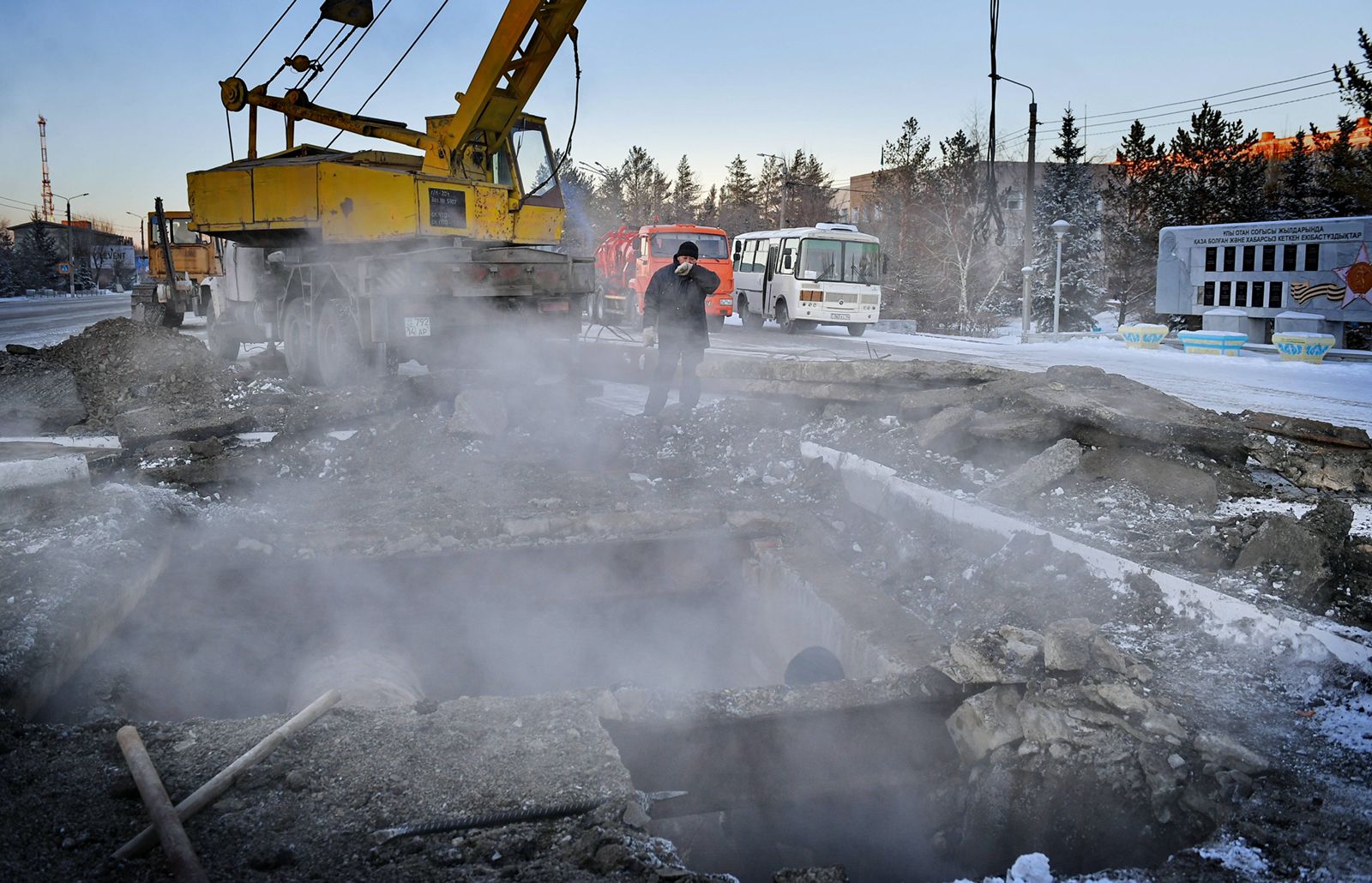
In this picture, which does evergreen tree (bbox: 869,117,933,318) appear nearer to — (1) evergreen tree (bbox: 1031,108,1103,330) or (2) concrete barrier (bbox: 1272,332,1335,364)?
(1) evergreen tree (bbox: 1031,108,1103,330)

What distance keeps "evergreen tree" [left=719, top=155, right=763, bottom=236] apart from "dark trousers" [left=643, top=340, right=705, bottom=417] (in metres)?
47.6

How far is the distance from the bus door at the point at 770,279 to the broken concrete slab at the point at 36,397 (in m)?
14.9

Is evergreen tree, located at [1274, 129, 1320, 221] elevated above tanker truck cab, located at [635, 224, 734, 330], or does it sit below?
above

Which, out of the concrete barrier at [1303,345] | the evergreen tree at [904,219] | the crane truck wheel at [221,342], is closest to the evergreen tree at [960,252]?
the evergreen tree at [904,219]

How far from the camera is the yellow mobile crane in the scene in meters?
9.20

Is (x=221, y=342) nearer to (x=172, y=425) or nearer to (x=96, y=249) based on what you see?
(x=172, y=425)

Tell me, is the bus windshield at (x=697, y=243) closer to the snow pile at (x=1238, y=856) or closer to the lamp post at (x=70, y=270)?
the snow pile at (x=1238, y=856)

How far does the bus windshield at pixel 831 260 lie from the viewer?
2077cm

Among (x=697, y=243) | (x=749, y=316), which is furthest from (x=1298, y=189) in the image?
(x=697, y=243)

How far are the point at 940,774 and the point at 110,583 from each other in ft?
13.3

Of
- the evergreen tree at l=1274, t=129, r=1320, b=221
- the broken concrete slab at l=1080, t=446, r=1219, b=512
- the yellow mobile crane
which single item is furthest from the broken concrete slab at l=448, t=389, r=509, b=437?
the evergreen tree at l=1274, t=129, r=1320, b=221

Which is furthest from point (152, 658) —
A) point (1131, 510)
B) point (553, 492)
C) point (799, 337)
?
point (799, 337)

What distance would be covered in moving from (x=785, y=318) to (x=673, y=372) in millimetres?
13041

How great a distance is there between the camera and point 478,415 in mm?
8188
